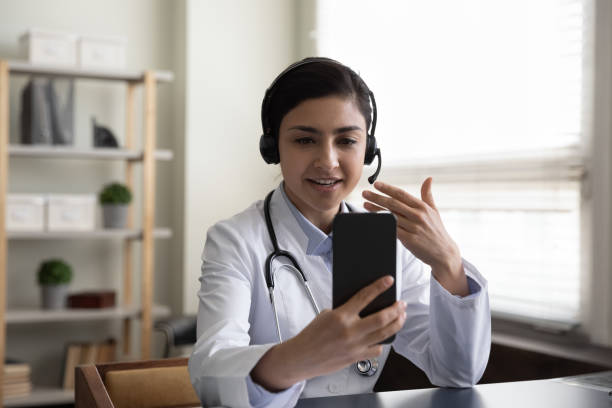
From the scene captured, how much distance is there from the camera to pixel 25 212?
3266mm

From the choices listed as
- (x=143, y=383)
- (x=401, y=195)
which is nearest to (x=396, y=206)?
(x=401, y=195)

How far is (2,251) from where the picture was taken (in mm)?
3164

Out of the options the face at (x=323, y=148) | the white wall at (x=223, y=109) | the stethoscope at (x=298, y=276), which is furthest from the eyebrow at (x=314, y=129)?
the white wall at (x=223, y=109)

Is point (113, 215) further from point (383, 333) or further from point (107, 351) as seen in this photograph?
point (383, 333)

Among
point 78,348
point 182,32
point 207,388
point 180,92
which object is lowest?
point 78,348

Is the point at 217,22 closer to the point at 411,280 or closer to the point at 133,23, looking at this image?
the point at 133,23

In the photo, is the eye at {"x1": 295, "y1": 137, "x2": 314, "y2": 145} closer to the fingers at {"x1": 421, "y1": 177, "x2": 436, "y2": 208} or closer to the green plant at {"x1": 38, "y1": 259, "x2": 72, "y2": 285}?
the fingers at {"x1": 421, "y1": 177, "x2": 436, "y2": 208}

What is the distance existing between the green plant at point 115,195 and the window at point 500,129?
4.50 ft

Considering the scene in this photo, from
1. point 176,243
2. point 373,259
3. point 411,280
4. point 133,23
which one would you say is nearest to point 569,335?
point 411,280

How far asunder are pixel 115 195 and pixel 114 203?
0.04 metres

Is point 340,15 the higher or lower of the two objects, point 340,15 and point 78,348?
the higher

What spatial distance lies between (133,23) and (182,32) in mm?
313

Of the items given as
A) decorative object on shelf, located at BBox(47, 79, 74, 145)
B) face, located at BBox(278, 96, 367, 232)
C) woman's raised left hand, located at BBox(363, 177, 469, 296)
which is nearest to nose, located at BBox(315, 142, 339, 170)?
face, located at BBox(278, 96, 367, 232)

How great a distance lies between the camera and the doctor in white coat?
1.03 meters
